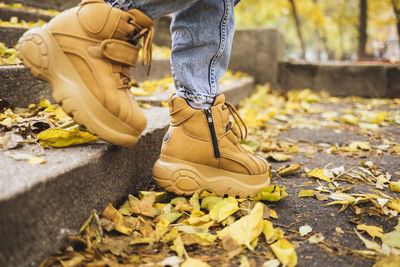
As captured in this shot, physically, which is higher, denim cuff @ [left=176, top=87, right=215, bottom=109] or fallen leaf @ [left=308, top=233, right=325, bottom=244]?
denim cuff @ [left=176, top=87, right=215, bottom=109]

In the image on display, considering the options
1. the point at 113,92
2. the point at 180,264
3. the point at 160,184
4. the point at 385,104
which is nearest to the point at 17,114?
the point at 113,92

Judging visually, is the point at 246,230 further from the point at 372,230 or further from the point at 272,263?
the point at 372,230

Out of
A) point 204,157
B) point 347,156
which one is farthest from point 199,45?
point 347,156

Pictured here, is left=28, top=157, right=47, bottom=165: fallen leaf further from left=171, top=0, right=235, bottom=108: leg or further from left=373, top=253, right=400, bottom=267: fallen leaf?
left=373, top=253, right=400, bottom=267: fallen leaf

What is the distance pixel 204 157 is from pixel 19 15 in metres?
2.42

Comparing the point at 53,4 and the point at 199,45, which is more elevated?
the point at 53,4

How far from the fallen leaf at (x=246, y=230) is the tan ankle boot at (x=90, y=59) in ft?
1.58

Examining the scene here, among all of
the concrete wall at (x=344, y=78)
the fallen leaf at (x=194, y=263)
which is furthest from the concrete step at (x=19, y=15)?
the concrete wall at (x=344, y=78)

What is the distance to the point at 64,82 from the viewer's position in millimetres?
1008

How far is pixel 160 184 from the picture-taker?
1284 mm

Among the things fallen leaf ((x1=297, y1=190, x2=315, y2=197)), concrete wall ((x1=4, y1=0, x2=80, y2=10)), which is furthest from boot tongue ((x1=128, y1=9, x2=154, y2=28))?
concrete wall ((x1=4, y1=0, x2=80, y2=10))

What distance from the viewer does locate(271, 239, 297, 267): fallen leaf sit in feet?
2.91

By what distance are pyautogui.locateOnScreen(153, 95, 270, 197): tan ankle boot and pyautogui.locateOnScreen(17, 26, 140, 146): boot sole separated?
0.94 feet

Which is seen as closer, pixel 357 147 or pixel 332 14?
pixel 357 147
